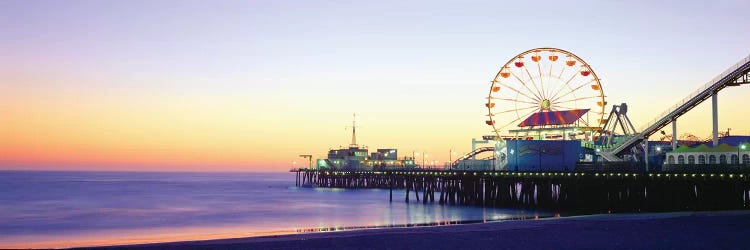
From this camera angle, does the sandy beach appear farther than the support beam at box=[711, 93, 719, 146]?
No

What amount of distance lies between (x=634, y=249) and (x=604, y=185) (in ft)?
101

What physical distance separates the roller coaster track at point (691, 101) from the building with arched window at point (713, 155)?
9.62 ft

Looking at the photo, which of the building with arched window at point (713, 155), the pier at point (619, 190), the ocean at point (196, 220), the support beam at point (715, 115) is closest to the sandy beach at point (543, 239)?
the ocean at point (196, 220)

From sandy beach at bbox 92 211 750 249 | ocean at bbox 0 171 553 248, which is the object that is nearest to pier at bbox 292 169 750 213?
ocean at bbox 0 171 553 248

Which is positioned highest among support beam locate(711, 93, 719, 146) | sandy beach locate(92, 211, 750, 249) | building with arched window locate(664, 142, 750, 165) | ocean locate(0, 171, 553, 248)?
support beam locate(711, 93, 719, 146)

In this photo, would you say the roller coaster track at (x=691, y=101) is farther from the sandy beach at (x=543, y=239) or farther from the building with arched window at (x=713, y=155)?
the sandy beach at (x=543, y=239)

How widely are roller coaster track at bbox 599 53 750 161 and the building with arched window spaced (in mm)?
2934

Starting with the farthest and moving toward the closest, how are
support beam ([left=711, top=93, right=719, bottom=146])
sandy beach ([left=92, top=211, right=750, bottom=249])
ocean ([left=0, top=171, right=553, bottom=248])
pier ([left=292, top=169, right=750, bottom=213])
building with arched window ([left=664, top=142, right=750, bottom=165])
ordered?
building with arched window ([left=664, top=142, right=750, bottom=165]) → support beam ([left=711, top=93, right=719, bottom=146]) → pier ([left=292, top=169, right=750, bottom=213]) → ocean ([left=0, top=171, right=553, bottom=248]) → sandy beach ([left=92, top=211, right=750, bottom=249])

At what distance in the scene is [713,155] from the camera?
53.6 m

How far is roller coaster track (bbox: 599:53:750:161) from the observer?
49.3 metres

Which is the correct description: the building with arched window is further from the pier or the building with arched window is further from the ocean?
the ocean

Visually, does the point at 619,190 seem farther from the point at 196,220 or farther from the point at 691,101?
the point at 196,220

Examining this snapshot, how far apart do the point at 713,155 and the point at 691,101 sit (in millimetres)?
4501

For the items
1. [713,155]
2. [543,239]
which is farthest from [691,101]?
[543,239]
